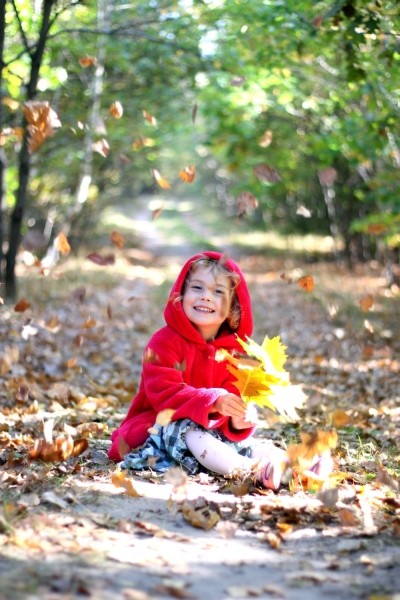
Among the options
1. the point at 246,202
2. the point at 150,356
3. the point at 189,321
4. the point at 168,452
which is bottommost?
the point at 168,452

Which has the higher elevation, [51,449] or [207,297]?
[207,297]

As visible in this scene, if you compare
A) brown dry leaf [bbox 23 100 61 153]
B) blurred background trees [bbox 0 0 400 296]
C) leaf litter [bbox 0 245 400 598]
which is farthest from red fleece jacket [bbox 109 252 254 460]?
brown dry leaf [bbox 23 100 61 153]

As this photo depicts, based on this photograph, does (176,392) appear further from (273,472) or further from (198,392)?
(273,472)

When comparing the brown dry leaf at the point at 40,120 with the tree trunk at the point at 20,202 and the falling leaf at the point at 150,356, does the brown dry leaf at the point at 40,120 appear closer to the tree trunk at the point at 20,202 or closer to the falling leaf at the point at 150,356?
the falling leaf at the point at 150,356

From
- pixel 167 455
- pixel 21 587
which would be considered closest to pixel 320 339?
pixel 167 455

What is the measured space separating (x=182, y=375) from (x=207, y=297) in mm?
442

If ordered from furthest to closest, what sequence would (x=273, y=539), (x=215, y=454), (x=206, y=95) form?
1. (x=206, y=95)
2. (x=215, y=454)
3. (x=273, y=539)

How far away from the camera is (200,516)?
2.87 metres

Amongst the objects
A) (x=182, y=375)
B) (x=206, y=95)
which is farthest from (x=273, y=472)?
(x=206, y=95)

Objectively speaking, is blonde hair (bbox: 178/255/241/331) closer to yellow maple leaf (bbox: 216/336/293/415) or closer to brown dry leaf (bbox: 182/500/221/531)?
yellow maple leaf (bbox: 216/336/293/415)

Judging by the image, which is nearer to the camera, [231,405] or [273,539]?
[273,539]

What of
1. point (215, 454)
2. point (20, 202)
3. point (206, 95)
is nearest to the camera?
point (215, 454)

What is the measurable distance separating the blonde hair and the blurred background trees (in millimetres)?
440

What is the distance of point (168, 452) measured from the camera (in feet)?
12.2
